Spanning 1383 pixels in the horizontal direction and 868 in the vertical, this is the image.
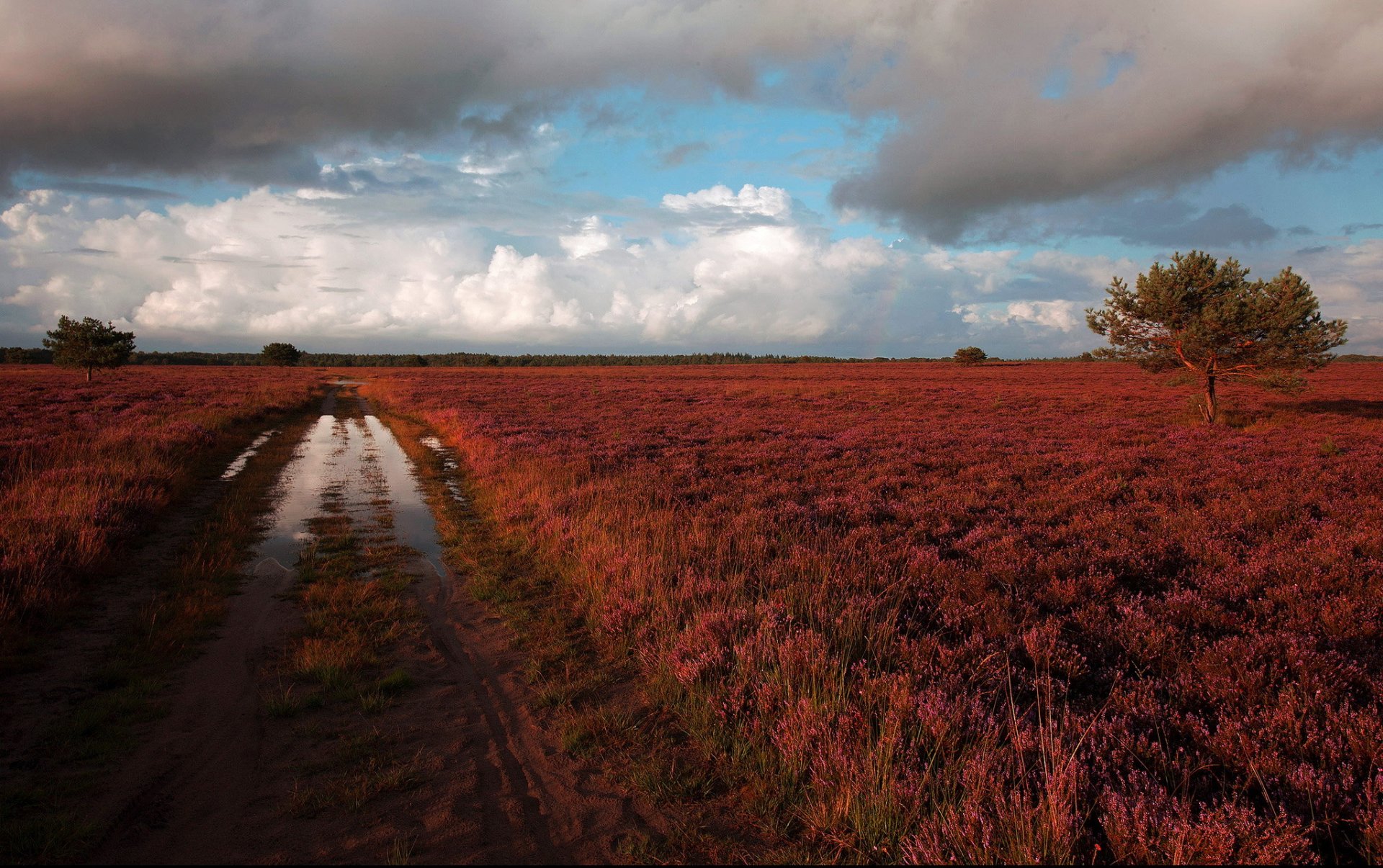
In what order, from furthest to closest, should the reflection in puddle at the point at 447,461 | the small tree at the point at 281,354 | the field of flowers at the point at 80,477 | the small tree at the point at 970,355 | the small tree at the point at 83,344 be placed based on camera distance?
the small tree at the point at 281,354 < the small tree at the point at 970,355 < the small tree at the point at 83,344 < the reflection in puddle at the point at 447,461 < the field of flowers at the point at 80,477

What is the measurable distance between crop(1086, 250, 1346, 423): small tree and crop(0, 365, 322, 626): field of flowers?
33.2 meters

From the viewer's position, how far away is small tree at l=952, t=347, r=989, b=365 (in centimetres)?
10862

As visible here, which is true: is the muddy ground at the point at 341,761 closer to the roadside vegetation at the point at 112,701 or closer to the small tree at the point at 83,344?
the roadside vegetation at the point at 112,701

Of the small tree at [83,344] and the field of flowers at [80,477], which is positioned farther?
the small tree at [83,344]

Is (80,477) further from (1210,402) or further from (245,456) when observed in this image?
(1210,402)

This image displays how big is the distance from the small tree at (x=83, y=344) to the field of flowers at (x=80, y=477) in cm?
1921

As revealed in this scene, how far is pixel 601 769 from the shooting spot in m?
4.50

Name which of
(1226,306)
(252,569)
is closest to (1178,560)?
(252,569)

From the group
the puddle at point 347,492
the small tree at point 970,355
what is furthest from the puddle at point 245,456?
the small tree at point 970,355

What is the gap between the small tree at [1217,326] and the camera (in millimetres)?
22781

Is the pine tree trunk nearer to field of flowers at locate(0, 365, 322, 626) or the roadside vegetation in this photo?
the roadside vegetation

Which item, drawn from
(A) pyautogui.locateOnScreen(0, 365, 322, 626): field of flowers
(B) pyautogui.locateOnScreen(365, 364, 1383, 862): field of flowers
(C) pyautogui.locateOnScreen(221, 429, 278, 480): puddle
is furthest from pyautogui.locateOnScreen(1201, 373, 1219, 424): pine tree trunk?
(C) pyautogui.locateOnScreen(221, 429, 278, 480): puddle

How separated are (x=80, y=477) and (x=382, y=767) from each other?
1182 centimetres

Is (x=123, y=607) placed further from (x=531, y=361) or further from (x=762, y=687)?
(x=531, y=361)
